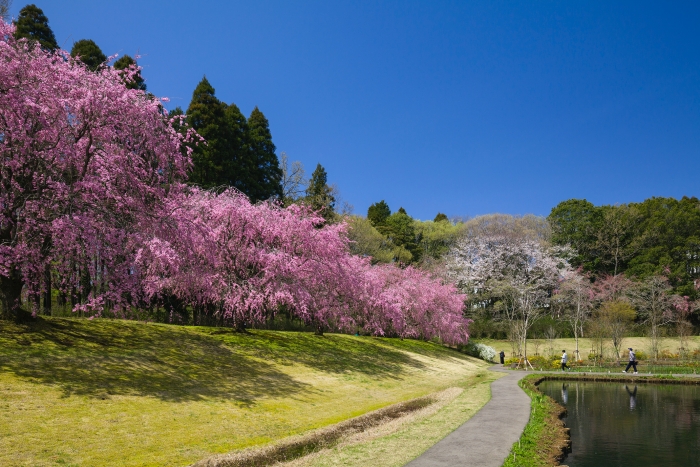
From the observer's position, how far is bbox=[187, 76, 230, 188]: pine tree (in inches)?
1564

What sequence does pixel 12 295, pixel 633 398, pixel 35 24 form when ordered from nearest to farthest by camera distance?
pixel 12 295
pixel 633 398
pixel 35 24

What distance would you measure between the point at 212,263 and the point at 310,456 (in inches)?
503

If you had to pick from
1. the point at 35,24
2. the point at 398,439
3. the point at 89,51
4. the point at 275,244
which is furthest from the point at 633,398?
the point at 35,24

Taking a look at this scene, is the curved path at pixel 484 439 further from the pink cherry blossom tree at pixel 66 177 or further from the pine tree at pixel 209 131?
the pine tree at pixel 209 131

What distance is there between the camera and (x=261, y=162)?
4741 cm

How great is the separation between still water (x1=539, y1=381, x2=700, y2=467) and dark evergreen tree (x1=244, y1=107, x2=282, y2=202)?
31.3 meters

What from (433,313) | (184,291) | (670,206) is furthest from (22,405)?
(670,206)

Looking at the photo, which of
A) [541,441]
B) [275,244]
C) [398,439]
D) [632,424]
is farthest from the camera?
[275,244]

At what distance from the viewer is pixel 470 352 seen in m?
42.0

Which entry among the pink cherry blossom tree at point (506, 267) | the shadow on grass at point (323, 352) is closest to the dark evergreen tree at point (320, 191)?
the pink cherry blossom tree at point (506, 267)

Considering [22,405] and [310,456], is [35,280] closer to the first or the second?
[22,405]

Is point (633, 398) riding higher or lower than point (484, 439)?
lower

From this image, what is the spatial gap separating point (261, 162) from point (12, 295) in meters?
34.5

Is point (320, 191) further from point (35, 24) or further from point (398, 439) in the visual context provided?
point (398, 439)
